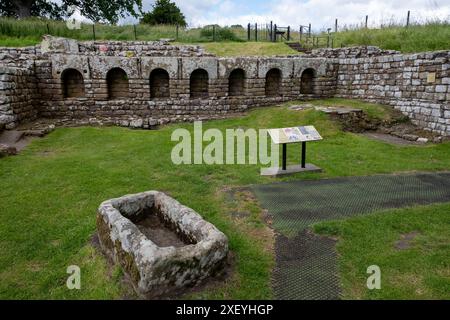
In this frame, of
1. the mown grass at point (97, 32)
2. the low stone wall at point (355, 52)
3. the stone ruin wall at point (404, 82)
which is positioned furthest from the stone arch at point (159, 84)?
the mown grass at point (97, 32)

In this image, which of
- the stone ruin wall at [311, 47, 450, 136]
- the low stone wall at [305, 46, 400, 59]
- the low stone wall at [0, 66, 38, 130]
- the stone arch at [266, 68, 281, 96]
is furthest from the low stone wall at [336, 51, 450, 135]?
the low stone wall at [0, 66, 38, 130]

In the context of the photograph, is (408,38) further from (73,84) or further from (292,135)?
(73,84)

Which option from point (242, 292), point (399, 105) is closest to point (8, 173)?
point (242, 292)

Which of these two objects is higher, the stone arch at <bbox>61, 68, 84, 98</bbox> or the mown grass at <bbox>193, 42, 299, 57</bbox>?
the mown grass at <bbox>193, 42, 299, 57</bbox>

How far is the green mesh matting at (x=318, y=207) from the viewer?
354 cm

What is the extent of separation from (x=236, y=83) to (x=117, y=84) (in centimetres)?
481

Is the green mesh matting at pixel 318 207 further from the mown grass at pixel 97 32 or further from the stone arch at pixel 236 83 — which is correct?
the mown grass at pixel 97 32

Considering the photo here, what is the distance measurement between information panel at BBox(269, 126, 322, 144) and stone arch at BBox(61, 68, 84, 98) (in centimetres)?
936

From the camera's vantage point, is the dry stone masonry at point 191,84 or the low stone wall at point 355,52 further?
the low stone wall at point 355,52

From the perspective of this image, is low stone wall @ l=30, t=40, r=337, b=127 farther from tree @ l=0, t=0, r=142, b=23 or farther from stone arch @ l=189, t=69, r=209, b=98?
tree @ l=0, t=0, r=142, b=23

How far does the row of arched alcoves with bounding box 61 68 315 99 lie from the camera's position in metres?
13.2

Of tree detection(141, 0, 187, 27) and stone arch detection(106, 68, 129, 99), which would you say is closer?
stone arch detection(106, 68, 129, 99)

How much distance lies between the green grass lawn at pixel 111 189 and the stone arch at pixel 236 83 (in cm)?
285

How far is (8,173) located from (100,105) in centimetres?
626
